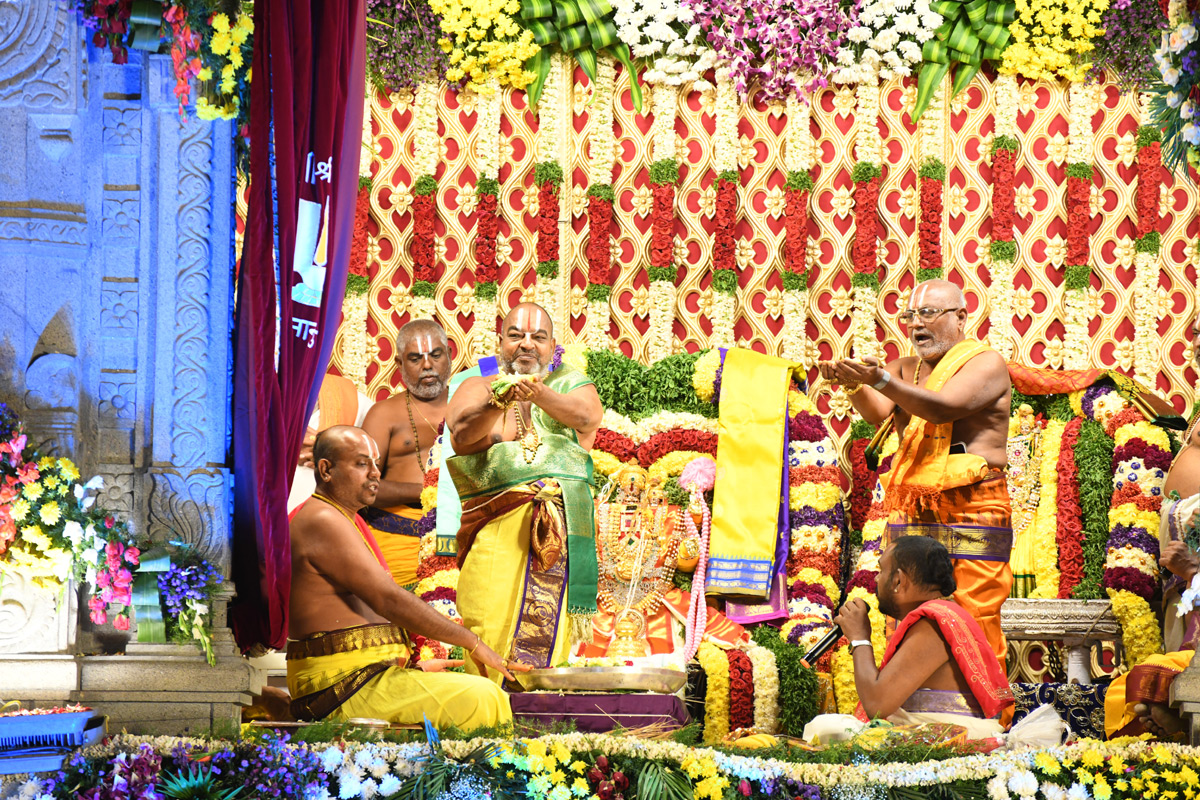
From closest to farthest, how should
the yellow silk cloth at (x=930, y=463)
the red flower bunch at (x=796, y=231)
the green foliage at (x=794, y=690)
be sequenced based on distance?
the yellow silk cloth at (x=930, y=463), the green foliage at (x=794, y=690), the red flower bunch at (x=796, y=231)

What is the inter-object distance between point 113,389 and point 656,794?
2.26m

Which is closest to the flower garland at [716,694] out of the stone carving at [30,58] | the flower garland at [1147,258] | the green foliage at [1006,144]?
the flower garland at [1147,258]

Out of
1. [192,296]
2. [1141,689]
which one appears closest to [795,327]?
[1141,689]

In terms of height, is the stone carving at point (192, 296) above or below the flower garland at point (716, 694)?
above

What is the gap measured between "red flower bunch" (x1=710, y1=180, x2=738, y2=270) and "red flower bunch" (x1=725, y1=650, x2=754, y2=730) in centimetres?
335

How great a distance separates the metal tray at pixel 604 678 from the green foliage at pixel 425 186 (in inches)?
211

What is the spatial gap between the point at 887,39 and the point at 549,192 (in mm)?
2538

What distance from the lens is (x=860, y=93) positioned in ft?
32.4

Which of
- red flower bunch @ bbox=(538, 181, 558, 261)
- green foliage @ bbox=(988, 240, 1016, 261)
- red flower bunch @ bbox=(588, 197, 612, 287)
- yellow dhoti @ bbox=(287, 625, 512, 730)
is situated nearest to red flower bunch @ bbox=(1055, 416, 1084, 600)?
green foliage @ bbox=(988, 240, 1016, 261)

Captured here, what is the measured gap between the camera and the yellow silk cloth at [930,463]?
258 inches

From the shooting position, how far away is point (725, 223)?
988cm

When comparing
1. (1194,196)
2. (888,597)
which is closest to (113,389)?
(888,597)

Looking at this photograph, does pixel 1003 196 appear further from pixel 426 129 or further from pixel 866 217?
pixel 426 129

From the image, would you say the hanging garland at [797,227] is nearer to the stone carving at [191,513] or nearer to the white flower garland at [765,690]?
the white flower garland at [765,690]
